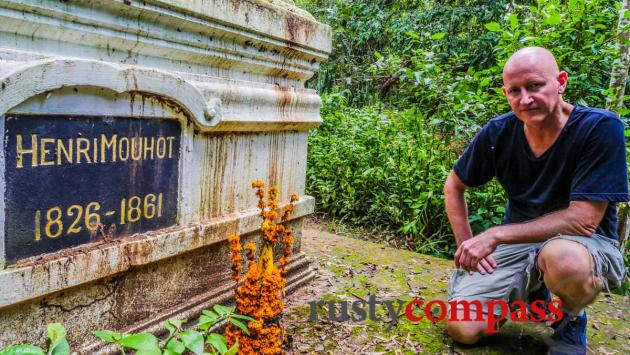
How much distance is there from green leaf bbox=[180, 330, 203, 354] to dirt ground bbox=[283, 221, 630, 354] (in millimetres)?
974

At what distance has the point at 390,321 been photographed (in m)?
2.49

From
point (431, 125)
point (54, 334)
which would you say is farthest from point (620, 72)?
point (54, 334)

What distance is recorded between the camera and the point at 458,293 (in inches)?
96.9

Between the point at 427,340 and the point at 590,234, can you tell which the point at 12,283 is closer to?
the point at 427,340

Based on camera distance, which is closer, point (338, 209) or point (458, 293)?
point (458, 293)

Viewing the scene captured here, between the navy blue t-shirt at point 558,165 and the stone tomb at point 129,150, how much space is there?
1.10m

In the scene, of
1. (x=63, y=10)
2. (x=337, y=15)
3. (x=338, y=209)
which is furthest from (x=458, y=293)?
(x=337, y=15)

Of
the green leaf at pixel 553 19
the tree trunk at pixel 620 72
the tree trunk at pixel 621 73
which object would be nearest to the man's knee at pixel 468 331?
the tree trunk at pixel 621 73

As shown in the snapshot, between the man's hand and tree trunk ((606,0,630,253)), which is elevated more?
tree trunk ((606,0,630,253))

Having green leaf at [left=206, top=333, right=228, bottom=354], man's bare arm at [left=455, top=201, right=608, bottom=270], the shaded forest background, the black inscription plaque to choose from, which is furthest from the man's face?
green leaf at [left=206, top=333, right=228, bottom=354]

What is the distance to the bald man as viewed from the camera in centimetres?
203

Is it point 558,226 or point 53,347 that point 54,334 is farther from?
point 558,226

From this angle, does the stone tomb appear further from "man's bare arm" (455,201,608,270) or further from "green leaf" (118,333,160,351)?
"man's bare arm" (455,201,608,270)

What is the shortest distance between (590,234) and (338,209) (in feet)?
10.7
